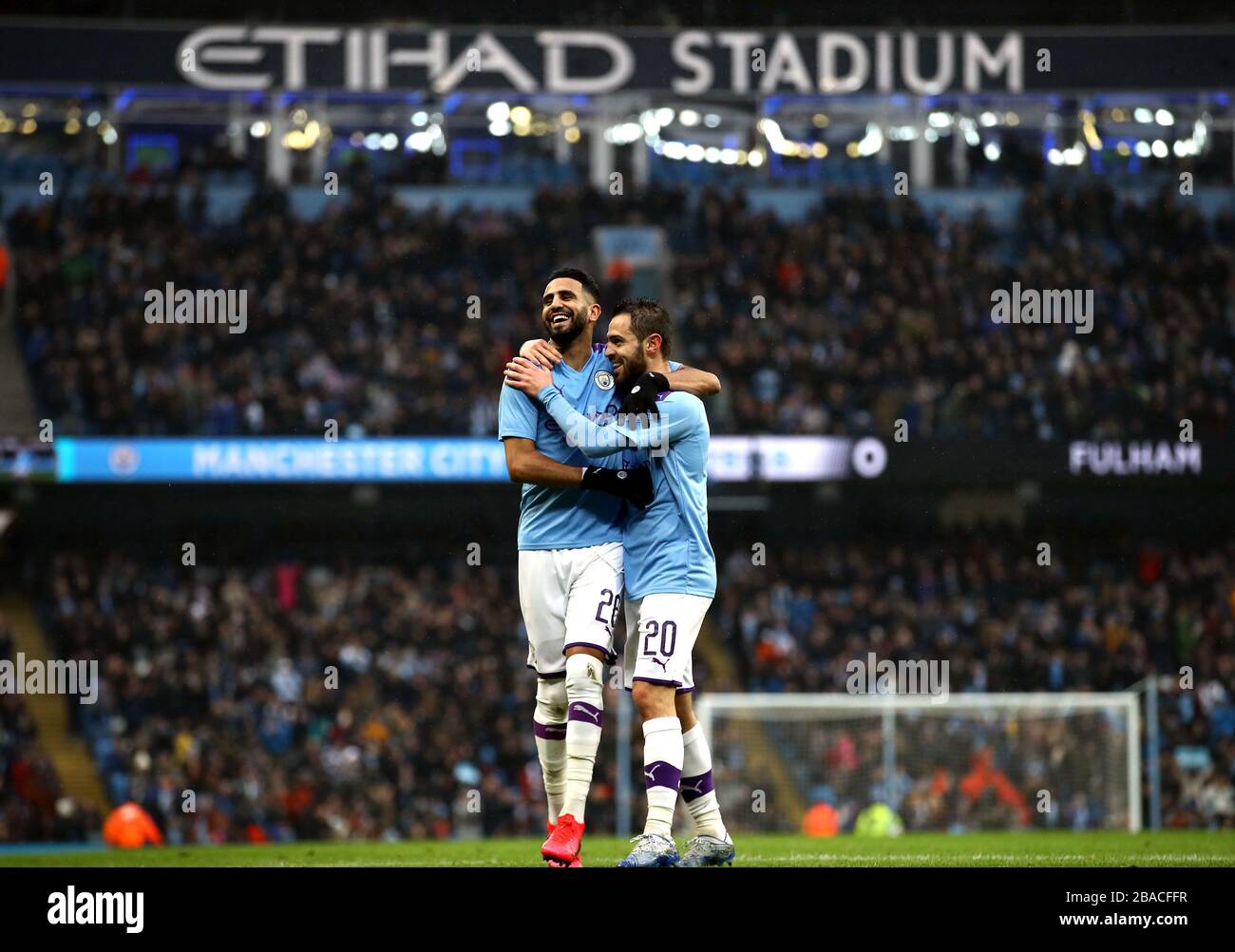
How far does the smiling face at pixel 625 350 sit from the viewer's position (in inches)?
337

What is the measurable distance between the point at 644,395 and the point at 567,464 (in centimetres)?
66

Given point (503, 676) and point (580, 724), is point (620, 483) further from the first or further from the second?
point (503, 676)

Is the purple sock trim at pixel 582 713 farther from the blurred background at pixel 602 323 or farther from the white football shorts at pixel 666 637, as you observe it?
the blurred background at pixel 602 323

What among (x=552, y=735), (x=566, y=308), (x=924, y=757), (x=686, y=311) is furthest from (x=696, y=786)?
(x=686, y=311)

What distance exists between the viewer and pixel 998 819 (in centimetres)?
2162

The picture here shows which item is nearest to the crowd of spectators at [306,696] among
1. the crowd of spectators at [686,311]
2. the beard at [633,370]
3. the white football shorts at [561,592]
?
the crowd of spectators at [686,311]

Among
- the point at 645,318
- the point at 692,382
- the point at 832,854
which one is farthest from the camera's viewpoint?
the point at 832,854

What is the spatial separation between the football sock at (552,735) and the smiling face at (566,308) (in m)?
1.82

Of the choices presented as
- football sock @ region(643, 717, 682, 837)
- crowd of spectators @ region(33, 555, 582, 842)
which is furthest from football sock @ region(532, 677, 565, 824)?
crowd of spectators @ region(33, 555, 582, 842)

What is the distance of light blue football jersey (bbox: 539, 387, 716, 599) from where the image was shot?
844cm

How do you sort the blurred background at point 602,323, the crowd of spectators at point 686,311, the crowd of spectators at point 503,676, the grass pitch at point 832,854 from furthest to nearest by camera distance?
the crowd of spectators at point 686,311, the blurred background at point 602,323, the crowd of spectators at point 503,676, the grass pitch at point 832,854

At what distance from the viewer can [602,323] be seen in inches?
1183

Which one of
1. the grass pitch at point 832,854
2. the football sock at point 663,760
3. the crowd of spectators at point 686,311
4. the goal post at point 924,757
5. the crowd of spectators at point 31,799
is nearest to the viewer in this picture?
Answer: the football sock at point 663,760
